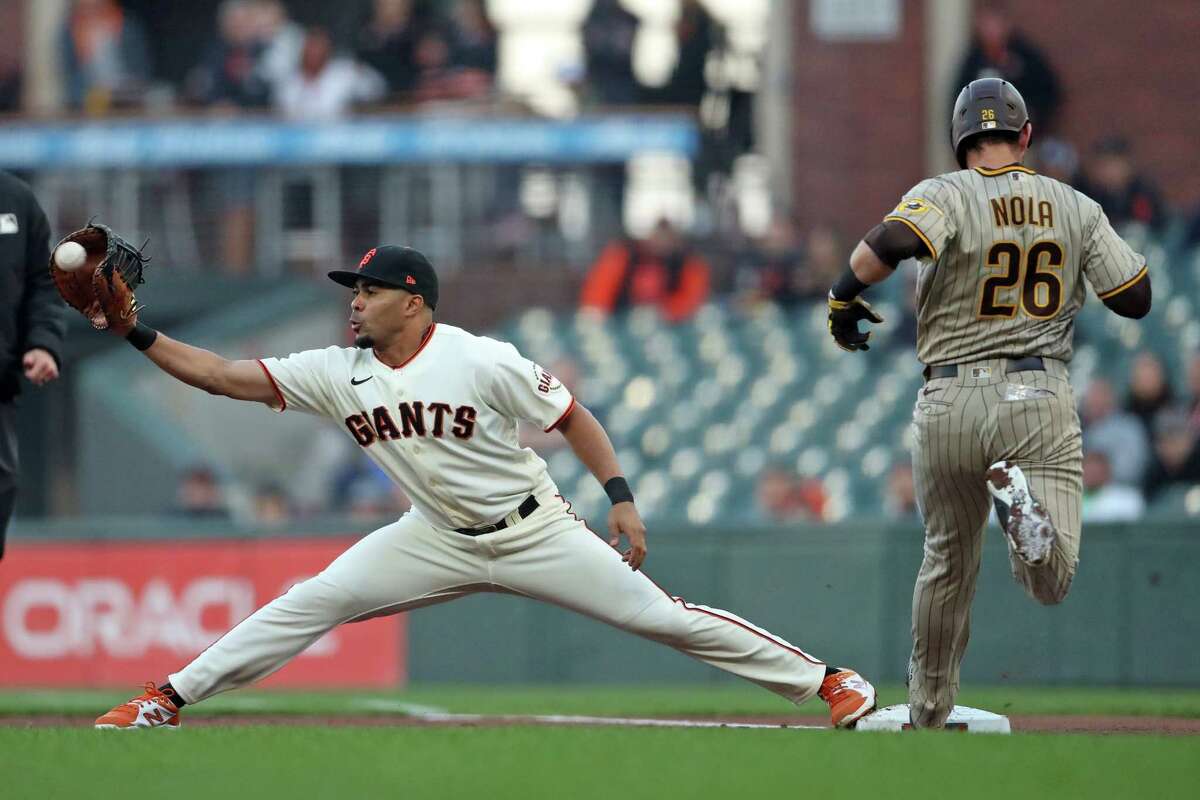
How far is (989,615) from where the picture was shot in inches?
423

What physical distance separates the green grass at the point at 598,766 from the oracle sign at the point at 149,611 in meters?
6.30

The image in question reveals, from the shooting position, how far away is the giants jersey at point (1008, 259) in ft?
19.2

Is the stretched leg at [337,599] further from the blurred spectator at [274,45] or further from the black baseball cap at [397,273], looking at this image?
the blurred spectator at [274,45]

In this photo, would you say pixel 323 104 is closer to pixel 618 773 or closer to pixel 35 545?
pixel 35 545

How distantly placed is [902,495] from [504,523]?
19.5ft

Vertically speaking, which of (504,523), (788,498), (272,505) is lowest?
Answer: (272,505)

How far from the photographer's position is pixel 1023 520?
559 centimetres

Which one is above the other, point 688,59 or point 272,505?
point 688,59

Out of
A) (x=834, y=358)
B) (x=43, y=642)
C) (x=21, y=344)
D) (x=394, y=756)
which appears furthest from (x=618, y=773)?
(x=834, y=358)

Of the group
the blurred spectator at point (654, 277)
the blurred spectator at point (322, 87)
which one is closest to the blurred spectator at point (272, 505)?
the blurred spectator at point (654, 277)

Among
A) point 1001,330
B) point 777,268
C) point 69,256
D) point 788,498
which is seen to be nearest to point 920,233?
point 1001,330

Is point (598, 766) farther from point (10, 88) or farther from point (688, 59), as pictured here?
point (10, 88)

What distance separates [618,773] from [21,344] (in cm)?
313

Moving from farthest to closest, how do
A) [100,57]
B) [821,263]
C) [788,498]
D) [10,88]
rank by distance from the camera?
1. [10,88]
2. [100,57]
3. [821,263]
4. [788,498]
